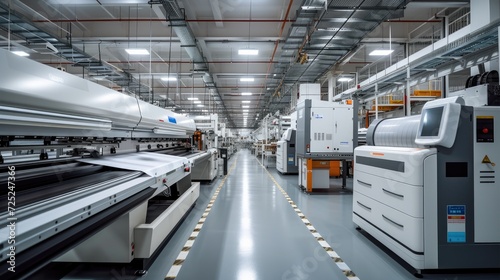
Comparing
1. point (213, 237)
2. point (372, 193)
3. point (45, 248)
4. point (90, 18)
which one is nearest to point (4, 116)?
point (45, 248)

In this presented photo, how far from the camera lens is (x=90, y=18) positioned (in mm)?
6164

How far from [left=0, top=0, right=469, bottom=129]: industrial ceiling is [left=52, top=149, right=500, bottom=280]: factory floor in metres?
2.84

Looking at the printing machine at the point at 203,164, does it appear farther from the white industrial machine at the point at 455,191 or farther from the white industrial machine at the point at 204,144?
the white industrial machine at the point at 455,191

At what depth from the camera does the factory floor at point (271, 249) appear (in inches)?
87.8

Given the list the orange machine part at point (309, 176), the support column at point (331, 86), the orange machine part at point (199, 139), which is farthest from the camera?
the support column at point (331, 86)

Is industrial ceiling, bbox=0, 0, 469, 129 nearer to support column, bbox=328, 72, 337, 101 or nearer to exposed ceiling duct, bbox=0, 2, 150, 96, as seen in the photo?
exposed ceiling duct, bbox=0, 2, 150, 96

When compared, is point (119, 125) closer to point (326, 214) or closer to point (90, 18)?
point (326, 214)

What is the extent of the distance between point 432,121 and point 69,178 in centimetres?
317

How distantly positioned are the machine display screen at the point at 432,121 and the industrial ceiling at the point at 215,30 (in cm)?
263

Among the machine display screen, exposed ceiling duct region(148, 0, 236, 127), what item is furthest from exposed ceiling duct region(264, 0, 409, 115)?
the machine display screen

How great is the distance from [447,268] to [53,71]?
3.59m

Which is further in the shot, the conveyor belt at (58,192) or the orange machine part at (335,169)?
the orange machine part at (335,169)

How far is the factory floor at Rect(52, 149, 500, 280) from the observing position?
2.23 meters

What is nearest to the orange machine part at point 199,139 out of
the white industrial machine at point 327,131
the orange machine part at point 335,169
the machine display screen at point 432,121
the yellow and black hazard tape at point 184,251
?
the yellow and black hazard tape at point 184,251
